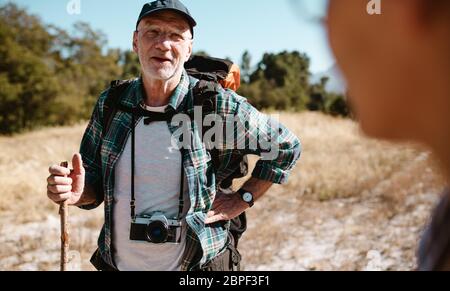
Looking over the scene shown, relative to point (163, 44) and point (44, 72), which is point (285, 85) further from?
point (163, 44)

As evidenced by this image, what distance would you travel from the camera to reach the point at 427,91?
0.51m

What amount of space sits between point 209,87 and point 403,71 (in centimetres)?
148

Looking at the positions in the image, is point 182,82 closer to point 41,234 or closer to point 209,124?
point 209,124

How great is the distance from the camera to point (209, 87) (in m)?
1.98

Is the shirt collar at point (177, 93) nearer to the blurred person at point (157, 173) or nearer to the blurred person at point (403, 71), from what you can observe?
the blurred person at point (157, 173)

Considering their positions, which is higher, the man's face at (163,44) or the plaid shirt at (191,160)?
the man's face at (163,44)

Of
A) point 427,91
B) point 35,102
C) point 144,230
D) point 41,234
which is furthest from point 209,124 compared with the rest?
point 35,102

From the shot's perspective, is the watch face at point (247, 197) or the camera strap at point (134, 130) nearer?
the camera strap at point (134, 130)

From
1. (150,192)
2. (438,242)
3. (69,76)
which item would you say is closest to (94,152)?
(150,192)

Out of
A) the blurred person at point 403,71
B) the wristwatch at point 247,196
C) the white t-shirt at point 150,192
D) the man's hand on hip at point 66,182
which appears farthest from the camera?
the wristwatch at point 247,196

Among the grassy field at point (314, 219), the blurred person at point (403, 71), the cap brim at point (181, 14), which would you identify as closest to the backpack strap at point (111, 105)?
the cap brim at point (181, 14)

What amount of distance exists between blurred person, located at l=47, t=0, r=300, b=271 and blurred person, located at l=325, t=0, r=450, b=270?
4.40 feet

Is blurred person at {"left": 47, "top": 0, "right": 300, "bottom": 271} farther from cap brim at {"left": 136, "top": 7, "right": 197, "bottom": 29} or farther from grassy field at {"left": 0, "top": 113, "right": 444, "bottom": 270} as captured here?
grassy field at {"left": 0, "top": 113, "right": 444, "bottom": 270}

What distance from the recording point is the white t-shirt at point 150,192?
6.32 ft
